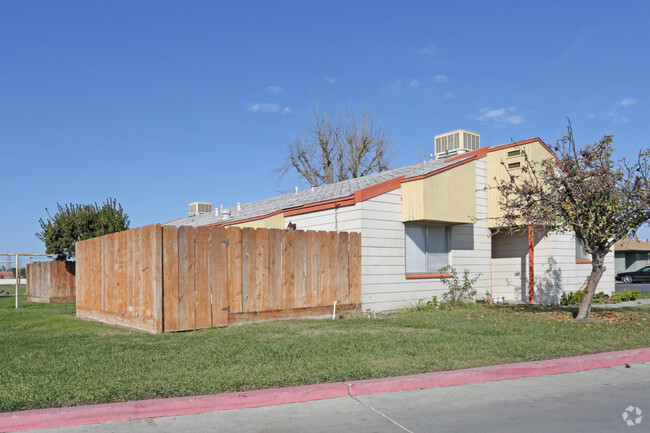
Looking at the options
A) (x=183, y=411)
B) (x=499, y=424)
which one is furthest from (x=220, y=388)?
(x=499, y=424)

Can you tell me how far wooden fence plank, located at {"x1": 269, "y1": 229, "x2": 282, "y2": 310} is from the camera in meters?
11.8

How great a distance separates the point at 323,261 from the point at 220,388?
6.87m

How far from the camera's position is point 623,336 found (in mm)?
9750

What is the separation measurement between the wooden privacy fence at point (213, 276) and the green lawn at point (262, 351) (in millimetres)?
501

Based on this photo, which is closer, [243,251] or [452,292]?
[243,251]

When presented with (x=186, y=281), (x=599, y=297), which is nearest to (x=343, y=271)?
(x=186, y=281)

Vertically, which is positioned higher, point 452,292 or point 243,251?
point 243,251

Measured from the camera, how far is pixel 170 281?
10.3 metres

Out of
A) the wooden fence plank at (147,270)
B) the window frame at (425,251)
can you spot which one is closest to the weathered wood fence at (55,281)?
the wooden fence plank at (147,270)

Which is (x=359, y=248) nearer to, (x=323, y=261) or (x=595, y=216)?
(x=323, y=261)

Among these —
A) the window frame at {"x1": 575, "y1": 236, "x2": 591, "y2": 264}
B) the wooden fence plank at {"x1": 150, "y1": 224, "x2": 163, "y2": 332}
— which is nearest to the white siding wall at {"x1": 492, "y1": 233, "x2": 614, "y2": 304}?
the window frame at {"x1": 575, "y1": 236, "x2": 591, "y2": 264}

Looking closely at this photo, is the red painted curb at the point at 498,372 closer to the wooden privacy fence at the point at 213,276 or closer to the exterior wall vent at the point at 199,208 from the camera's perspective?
the wooden privacy fence at the point at 213,276

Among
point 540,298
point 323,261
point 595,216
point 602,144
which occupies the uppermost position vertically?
point 602,144

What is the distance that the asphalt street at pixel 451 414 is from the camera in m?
5.03
